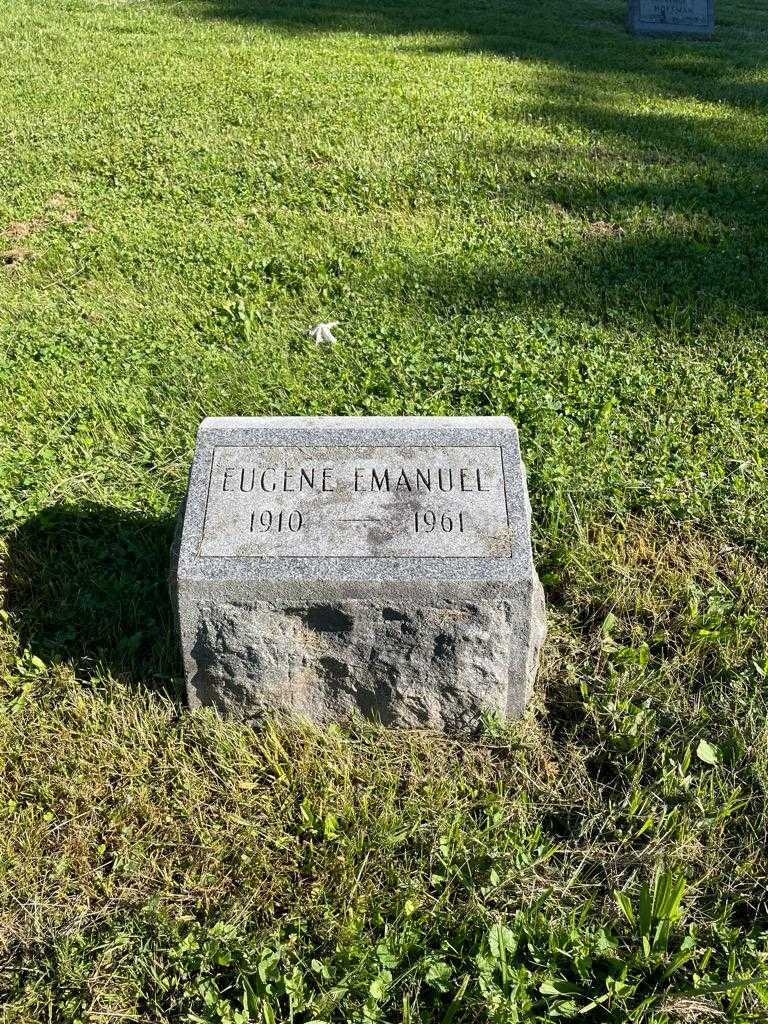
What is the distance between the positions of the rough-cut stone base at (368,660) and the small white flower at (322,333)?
2.33 m

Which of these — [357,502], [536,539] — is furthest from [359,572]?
[536,539]

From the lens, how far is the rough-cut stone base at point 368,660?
2.49 m

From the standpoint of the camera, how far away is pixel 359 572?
2426mm

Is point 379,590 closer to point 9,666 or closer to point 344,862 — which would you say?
point 344,862

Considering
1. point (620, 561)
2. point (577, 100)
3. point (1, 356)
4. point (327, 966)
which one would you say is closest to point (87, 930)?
point (327, 966)

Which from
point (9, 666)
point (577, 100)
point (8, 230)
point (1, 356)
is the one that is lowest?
point (9, 666)

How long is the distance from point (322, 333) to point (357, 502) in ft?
7.64

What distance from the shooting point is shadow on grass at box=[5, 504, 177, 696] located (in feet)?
9.70

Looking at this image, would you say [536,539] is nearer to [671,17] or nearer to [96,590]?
[96,590]

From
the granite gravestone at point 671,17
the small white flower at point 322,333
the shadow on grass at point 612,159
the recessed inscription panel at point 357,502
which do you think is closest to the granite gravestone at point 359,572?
the recessed inscription panel at point 357,502

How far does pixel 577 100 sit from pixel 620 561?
22.2ft

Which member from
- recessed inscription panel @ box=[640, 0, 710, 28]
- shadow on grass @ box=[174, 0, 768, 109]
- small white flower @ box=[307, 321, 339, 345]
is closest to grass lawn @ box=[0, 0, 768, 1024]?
small white flower @ box=[307, 321, 339, 345]

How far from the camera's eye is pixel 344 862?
237cm

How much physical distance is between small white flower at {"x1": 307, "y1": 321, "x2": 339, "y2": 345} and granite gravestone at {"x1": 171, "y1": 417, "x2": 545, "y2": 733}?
1962mm
